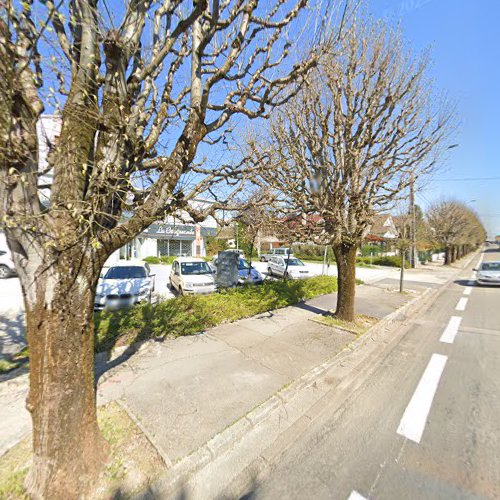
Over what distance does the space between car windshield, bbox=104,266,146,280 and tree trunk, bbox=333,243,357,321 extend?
648 cm

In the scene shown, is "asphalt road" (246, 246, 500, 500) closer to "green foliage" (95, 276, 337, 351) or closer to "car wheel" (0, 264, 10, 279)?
"green foliage" (95, 276, 337, 351)

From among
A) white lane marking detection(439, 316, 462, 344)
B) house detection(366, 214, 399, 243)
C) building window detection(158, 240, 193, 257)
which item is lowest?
white lane marking detection(439, 316, 462, 344)

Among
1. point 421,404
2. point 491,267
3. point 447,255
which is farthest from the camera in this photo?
point 447,255

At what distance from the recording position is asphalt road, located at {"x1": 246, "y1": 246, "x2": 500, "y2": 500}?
7.18 ft

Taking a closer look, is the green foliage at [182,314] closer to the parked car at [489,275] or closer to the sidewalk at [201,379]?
the sidewalk at [201,379]

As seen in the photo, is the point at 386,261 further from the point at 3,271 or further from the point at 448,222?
the point at 3,271

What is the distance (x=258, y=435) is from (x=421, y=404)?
234cm

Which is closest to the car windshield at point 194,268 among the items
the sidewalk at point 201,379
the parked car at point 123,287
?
the parked car at point 123,287

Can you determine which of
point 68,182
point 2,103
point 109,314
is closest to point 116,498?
point 68,182

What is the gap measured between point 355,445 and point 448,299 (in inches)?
411

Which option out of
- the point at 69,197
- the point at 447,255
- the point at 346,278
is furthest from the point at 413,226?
the point at 69,197

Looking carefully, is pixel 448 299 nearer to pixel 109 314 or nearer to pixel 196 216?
pixel 196 216

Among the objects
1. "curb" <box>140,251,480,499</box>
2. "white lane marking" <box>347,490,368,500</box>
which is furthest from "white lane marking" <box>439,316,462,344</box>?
"white lane marking" <box>347,490,368,500</box>

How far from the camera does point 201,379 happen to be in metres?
3.71
